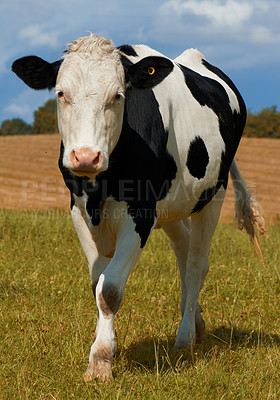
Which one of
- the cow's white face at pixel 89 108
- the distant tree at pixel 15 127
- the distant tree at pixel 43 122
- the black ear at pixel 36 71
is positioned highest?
the distant tree at pixel 15 127

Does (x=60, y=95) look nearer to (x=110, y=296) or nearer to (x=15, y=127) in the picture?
(x=110, y=296)

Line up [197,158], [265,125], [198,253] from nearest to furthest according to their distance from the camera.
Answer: [197,158] → [198,253] → [265,125]

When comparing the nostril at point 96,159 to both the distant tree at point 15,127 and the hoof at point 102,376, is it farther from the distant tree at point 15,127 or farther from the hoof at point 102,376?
the distant tree at point 15,127

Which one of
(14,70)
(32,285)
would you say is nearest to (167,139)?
(14,70)

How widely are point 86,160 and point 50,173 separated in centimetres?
2248

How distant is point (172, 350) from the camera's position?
15.7 feet

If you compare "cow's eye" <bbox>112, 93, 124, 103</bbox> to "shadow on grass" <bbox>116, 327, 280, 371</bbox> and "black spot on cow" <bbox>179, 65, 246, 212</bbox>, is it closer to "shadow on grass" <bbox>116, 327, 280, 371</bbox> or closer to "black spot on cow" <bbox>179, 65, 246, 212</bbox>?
"black spot on cow" <bbox>179, 65, 246, 212</bbox>

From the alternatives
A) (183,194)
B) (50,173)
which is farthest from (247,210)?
(50,173)

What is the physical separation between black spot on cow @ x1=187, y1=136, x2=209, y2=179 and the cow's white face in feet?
3.66

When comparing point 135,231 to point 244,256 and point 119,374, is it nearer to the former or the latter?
point 119,374

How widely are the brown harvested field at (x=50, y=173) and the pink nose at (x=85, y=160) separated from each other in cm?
1311

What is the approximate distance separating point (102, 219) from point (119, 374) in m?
1.09

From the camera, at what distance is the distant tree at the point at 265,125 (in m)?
51.3

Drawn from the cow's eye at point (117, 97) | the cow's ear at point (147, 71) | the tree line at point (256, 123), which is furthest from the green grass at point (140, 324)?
the tree line at point (256, 123)
